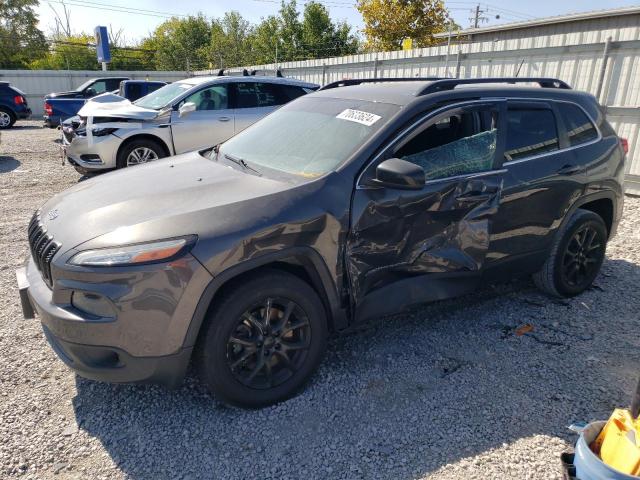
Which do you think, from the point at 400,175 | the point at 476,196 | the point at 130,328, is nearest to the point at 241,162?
the point at 400,175

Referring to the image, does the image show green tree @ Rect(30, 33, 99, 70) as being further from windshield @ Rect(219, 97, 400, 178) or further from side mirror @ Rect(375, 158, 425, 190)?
side mirror @ Rect(375, 158, 425, 190)

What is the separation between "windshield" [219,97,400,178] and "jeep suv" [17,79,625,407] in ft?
0.05

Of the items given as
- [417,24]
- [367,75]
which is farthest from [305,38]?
[367,75]

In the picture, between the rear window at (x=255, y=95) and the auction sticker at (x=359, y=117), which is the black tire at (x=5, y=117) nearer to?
the rear window at (x=255, y=95)

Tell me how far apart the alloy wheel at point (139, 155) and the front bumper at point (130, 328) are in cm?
574

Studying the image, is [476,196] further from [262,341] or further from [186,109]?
[186,109]

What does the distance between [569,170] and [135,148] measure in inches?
253

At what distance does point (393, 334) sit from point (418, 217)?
3.33 ft

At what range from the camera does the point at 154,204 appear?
2.56 metres

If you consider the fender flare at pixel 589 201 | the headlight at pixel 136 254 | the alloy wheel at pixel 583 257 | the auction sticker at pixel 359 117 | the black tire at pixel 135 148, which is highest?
the auction sticker at pixel 359 117

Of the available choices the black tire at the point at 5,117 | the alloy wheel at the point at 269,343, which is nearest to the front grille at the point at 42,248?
the alloy wheel at the point at 269,343

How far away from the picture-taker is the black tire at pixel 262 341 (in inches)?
94.0

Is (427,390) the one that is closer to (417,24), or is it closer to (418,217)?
(418,217)

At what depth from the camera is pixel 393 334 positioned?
3449mm
